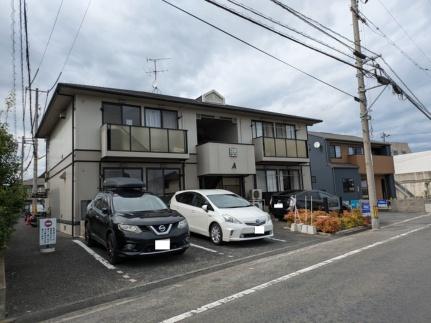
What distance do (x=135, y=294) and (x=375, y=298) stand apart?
3764mm

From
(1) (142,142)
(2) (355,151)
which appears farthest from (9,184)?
(2) (355,151)

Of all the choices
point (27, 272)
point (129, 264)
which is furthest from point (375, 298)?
point (27, 272)

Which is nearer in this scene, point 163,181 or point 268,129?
point 163,181

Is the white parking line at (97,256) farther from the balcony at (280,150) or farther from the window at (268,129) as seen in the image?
the window at (268,129)

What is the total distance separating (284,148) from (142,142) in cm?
831

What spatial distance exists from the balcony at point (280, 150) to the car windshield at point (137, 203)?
993 centimetres

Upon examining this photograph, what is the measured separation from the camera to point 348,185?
2772cm

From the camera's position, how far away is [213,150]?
52.8ft

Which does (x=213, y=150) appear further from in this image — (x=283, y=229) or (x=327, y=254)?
(x=327, y=254)

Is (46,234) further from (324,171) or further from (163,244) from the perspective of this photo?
(324,171)

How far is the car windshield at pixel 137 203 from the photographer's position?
842 centimetres

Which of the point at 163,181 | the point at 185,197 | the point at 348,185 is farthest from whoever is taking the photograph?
the point at 348,185

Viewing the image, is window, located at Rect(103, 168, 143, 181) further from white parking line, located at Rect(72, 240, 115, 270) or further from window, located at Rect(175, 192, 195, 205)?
white parking line, located at Rect(72, 240, 115, 270)

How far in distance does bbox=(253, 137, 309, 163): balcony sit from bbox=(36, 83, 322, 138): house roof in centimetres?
155
